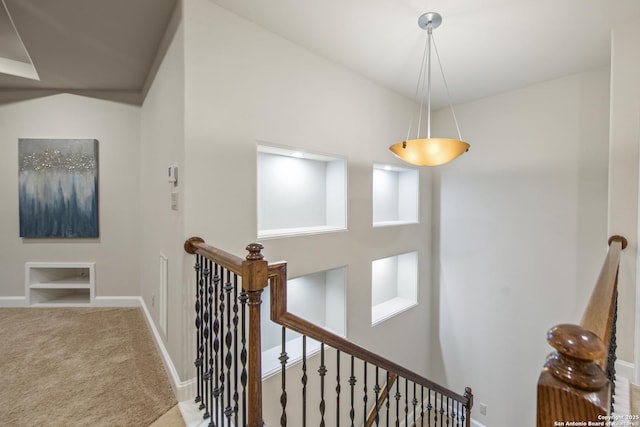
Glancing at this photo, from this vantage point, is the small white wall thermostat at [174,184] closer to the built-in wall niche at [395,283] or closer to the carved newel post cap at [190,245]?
the carved newel post cap at [190,245]

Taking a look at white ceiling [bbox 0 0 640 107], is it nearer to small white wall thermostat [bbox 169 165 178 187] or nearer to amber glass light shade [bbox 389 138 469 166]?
amber glass light shade [bbox 389 138 469 166]

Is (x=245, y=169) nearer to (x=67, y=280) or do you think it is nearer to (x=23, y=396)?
(x=23, y=396)


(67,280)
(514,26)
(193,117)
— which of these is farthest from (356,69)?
(67,280)

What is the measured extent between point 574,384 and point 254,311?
0.93m

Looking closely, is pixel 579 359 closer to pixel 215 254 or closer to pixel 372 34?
pixel 215 254

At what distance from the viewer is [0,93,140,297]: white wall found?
335 centimetres

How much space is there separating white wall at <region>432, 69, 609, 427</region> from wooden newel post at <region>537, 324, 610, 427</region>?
349 centimetres

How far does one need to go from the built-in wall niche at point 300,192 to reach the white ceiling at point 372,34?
3.45ft

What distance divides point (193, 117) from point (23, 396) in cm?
208

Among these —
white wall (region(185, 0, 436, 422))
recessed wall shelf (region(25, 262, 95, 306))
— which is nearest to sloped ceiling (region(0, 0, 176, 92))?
white wall (region(185, 0, 436, 422))

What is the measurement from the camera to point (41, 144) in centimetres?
335

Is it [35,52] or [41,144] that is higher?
[35,52]

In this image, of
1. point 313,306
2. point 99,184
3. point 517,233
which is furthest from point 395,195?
point 99,184

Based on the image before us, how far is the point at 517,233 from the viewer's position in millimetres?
3504
